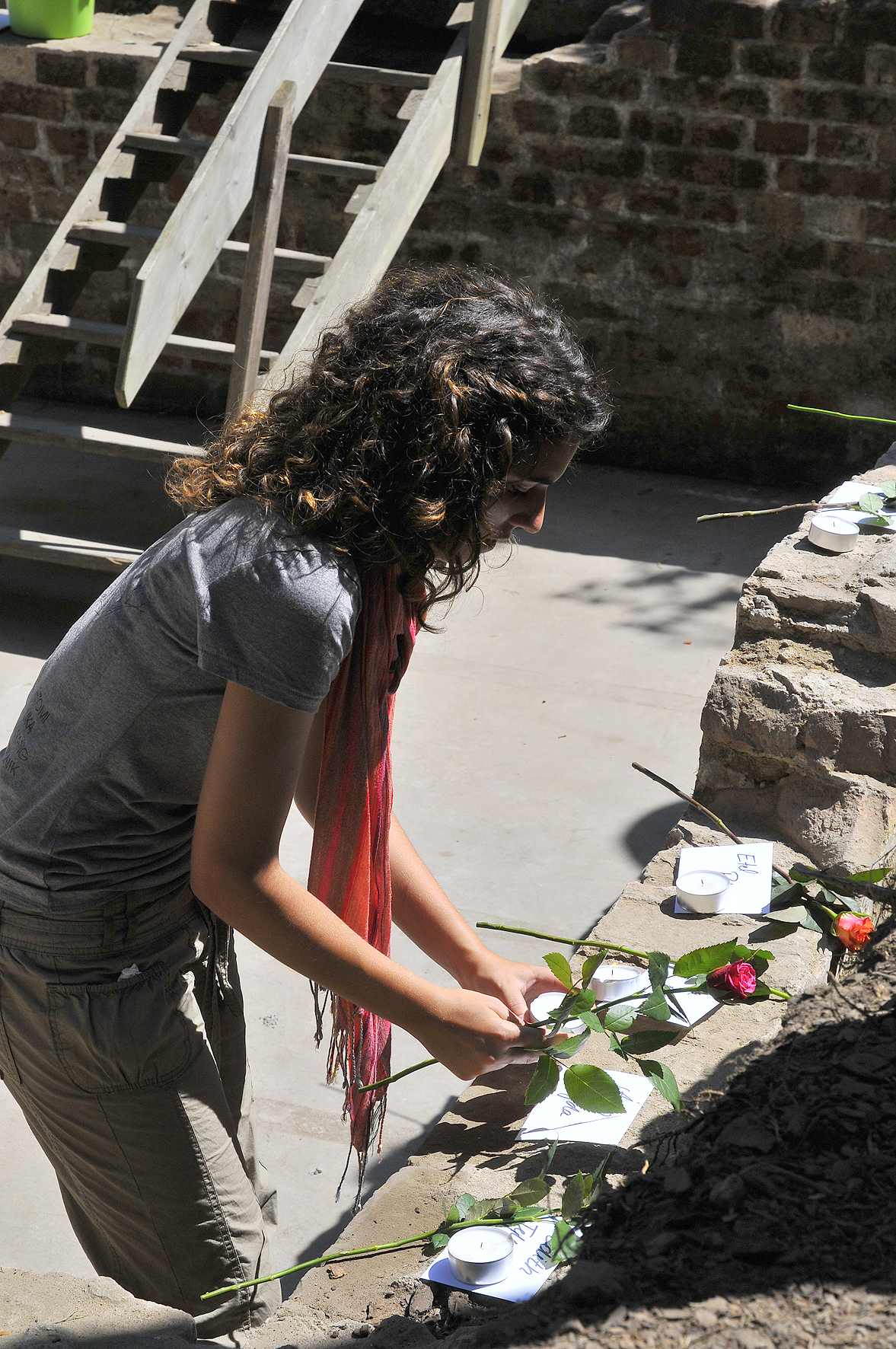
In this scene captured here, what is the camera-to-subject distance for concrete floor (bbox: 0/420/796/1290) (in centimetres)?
277

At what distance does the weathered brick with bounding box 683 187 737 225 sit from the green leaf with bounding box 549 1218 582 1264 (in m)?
5.76

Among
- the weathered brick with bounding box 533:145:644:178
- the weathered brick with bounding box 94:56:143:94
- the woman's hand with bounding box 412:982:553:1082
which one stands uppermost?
the weathered brick with bounding box 94:56:143:94

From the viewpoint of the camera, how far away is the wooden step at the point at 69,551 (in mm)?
4805

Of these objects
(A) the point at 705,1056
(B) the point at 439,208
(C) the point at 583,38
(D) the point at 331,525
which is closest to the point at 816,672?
(A) the point at 705,1056

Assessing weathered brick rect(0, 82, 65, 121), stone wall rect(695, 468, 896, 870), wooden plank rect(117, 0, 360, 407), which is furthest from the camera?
weathered brick rect(0, 82, 65, 121)

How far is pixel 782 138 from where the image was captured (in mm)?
6109

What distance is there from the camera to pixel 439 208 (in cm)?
671

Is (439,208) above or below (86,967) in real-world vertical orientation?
above

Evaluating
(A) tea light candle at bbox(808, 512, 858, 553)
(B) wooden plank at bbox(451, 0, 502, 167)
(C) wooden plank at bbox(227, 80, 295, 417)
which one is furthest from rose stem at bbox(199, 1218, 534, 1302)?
(B) wooden plank at bbox(451, 0, 502, 167)

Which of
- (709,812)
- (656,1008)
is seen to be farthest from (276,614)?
(709,812)

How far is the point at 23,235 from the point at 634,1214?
7402 mm

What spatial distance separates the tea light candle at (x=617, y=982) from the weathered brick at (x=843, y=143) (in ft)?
17.1

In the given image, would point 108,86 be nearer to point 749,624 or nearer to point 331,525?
point 749,624

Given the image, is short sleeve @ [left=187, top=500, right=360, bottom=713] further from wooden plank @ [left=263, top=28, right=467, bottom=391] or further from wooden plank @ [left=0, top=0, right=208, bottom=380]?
wooden plank @ [left=0, top=0, right=208, bottom=380]
